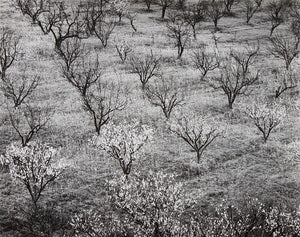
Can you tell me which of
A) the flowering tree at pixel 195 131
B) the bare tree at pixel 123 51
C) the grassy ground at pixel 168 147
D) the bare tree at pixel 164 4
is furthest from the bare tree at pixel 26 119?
the bare tree at pixel 164 4

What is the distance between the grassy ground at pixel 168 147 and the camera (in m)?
26.6

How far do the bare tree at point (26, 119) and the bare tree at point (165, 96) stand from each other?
12151mm

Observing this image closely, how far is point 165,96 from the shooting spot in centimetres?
3534

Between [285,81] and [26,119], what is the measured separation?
3303 centimetres

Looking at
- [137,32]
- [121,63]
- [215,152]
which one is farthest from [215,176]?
[137,32]

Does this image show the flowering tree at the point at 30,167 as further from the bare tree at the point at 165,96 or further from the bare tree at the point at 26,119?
the bare tree at the point at 165,96

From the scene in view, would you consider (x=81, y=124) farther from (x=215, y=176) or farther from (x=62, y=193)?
(x=215, y=176)

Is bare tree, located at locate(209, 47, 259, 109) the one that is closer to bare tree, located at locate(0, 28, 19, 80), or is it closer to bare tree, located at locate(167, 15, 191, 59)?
bare tree, located at locate(167, 15, 191, 59)

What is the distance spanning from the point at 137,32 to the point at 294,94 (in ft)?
110

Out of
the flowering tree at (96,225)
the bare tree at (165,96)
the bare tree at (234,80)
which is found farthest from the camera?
the bare tree at (234,80)

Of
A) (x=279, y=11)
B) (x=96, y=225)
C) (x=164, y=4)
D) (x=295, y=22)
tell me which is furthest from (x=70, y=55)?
(x=279, y=11)

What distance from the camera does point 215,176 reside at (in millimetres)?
28578

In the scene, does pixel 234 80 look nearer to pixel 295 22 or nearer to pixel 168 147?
pixel 168 147

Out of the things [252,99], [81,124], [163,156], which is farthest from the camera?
[252,99]
